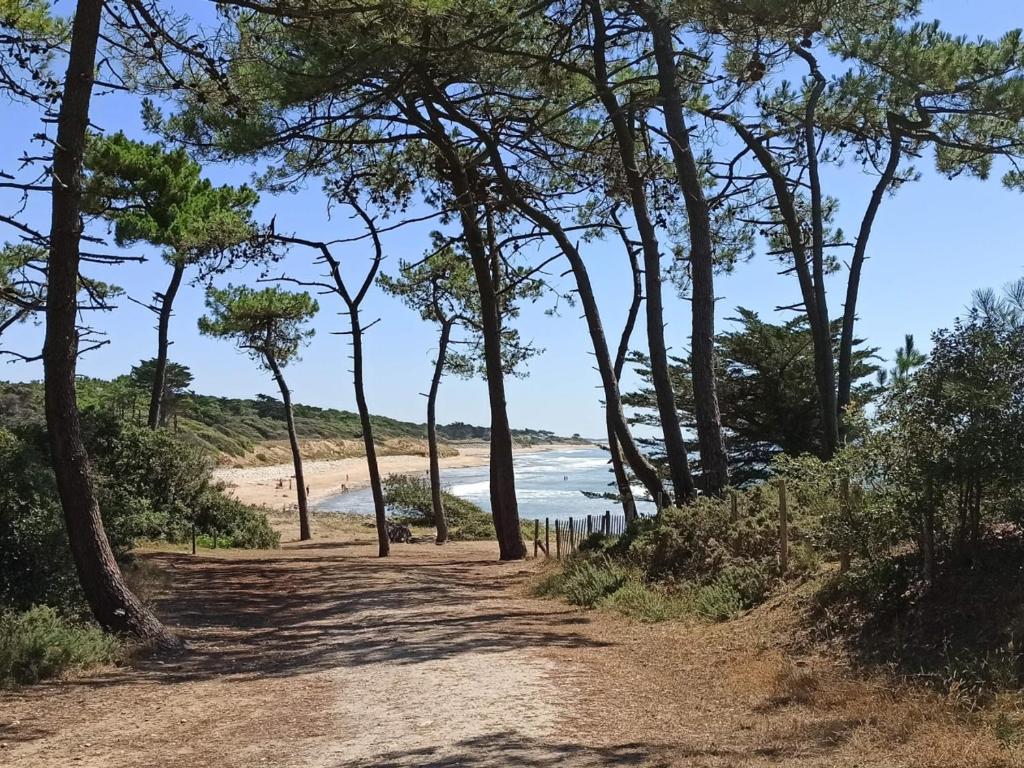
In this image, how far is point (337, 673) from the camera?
7.90 metres

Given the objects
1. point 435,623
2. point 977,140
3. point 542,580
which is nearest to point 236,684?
point 435,623

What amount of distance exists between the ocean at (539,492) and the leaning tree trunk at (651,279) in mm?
13895

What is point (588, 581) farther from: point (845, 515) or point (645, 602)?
point (845, 515)

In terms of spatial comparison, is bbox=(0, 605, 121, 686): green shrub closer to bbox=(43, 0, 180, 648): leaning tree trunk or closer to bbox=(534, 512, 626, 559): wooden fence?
bbox=(43, 0, 180, 648): leaning tree trunk

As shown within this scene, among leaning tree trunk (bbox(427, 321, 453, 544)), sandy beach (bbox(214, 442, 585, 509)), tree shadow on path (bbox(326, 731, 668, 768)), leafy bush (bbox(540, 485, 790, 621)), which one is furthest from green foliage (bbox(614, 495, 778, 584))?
sandy beach (bbox(214, 442, 585, 509))

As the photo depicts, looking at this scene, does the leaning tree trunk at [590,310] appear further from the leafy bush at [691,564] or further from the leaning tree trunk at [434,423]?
the leaning tree trunk at [434,423]

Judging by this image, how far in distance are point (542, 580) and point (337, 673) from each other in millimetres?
6304

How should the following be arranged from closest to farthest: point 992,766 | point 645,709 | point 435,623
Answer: point 992,766
point 645,709
point 435,623

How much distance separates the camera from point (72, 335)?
8.57 metres

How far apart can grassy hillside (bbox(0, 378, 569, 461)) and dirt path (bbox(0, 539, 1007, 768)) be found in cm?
3076

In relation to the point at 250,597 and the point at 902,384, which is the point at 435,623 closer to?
the point at 250,597

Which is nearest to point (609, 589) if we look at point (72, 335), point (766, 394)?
point (72, 335)

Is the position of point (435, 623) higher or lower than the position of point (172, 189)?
lower

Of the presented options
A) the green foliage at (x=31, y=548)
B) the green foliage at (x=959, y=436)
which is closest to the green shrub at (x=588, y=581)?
the green foliage at (x=959, y=436)
